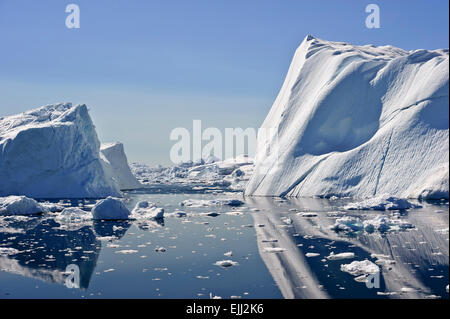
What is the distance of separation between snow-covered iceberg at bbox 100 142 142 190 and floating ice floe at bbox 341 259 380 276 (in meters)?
34.3

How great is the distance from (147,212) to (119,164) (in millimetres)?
25076

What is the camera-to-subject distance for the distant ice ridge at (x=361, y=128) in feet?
72.5

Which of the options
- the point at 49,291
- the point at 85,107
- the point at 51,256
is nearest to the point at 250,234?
the point at 51,256

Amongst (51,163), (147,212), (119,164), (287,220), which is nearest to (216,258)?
(287,220)

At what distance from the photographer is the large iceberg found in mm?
29266

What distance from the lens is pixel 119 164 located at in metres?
42.7

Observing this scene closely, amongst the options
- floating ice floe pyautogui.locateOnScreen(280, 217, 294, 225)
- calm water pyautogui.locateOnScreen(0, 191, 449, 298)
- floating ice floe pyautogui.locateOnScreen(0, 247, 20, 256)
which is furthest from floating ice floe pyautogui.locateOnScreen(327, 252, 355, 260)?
floating ice floe pyautogui.locateOnScreen(0, 247, 20, 256)

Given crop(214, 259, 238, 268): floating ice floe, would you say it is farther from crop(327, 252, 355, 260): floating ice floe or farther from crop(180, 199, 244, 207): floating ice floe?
crop(180, 199, 244, 207): floating ice floe

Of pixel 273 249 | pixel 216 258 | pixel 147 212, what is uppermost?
pixel 216 258

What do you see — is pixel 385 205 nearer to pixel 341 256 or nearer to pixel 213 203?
pixel 213 203

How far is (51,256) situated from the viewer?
11.2 meters

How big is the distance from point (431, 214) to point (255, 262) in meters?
9.07

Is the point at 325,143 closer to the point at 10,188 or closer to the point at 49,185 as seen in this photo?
the point at 49,185

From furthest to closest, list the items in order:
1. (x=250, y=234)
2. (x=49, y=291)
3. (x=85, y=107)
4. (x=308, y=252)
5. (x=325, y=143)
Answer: (x=85, y=107), (x=325, y=143), (x=250, y=234), (x=308, y=252), (x=49, y=291)
